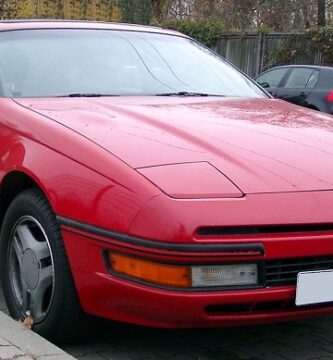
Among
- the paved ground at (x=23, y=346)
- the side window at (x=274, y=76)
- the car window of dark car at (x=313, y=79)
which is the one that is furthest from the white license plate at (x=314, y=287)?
the side window at (x=274, y=76)

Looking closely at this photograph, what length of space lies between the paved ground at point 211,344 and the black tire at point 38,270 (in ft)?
0.60

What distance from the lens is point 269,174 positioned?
308 centimetres

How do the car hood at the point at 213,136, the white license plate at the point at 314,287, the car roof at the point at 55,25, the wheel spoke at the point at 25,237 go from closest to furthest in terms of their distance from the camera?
the white license plate at the point at 314,287 < the car hood at the point at 213,136 < the wheel spoke at the point at 25,237 < the car roof at the point at 55,25

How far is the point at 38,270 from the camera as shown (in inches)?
133

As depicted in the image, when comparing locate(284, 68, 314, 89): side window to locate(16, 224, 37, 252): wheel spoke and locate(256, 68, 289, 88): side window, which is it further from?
locate(16, 224, 37, 252): wheel spoke

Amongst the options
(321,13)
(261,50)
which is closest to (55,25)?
(261,50)

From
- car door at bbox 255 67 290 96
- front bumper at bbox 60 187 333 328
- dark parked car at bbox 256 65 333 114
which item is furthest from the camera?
car door at bbox 255 67 290 96

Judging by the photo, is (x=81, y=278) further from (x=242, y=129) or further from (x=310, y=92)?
(x=310, y=92)

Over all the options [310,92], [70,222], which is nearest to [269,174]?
[70,222]

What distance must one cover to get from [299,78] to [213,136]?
9362 mm

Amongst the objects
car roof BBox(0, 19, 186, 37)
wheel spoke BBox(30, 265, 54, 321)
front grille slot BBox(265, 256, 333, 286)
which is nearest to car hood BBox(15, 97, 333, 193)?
front grille slot BBox(265, 256, 333, 286)

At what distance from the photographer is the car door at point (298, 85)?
39.4 ft

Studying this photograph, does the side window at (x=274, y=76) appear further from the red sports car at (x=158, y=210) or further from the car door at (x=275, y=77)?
the red sports car at (x=158, y=210)

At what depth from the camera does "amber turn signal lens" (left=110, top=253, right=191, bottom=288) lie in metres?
2.83
